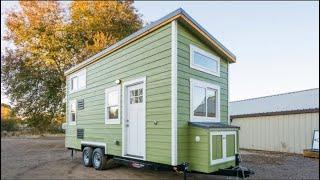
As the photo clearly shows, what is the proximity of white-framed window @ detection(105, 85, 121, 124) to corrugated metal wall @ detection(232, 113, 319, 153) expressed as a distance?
10.8m

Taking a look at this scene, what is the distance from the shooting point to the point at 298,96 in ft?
68.4

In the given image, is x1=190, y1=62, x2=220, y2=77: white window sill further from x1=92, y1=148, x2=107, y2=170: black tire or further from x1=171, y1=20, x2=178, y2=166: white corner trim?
x1=92, y1=148, x2=107, y2=170: black tire

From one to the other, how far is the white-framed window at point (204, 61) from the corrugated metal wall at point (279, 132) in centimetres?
908

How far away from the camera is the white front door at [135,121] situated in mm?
9020

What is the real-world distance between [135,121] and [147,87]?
1131mm

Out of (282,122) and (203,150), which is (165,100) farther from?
(282,122)

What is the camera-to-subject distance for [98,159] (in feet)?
35.5

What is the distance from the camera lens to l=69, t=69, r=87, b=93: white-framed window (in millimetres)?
12641

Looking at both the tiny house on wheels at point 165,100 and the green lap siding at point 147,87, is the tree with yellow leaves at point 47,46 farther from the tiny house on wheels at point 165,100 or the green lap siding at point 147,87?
the tiny house on wheels at point 165,100

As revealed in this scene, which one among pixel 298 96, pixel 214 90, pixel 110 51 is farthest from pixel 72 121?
pixel 298 96

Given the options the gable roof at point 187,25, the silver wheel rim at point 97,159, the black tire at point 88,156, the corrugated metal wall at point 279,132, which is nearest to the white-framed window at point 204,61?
the gable roof at point 187,25

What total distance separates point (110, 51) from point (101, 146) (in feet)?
10.0

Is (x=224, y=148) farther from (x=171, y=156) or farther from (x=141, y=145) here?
(x=141, y=145)

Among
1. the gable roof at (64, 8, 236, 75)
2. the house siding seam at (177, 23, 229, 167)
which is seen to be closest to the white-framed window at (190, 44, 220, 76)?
the house siding seam at (177, 23, 229, 167)
